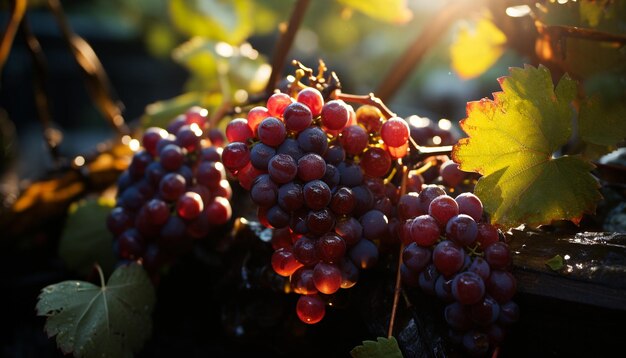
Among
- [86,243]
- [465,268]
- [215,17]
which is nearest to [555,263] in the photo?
[465,268]

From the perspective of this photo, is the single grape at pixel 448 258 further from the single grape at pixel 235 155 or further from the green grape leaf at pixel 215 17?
the green grape leaf at pixel 215 17

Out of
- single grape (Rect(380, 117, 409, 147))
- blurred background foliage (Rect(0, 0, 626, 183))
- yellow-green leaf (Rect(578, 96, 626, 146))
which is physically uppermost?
yellow-green leaf (Rect(578, 96, 626, 146))

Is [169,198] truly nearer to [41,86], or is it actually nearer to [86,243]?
[86,243]

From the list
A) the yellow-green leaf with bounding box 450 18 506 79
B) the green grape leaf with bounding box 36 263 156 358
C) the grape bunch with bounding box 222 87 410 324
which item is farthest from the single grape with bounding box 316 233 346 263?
the yellow-green leaf with bounding box 450 18 506 79

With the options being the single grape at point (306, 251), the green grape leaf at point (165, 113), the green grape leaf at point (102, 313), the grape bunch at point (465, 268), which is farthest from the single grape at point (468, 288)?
the green grape leaf at point (165, 113)

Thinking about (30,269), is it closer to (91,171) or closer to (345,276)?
(91,171)

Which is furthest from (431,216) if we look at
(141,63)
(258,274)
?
(141,63)

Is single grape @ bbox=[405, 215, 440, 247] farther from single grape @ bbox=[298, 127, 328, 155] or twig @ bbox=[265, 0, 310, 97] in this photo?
twig @ bbox=[265, 0, 310, 97]
